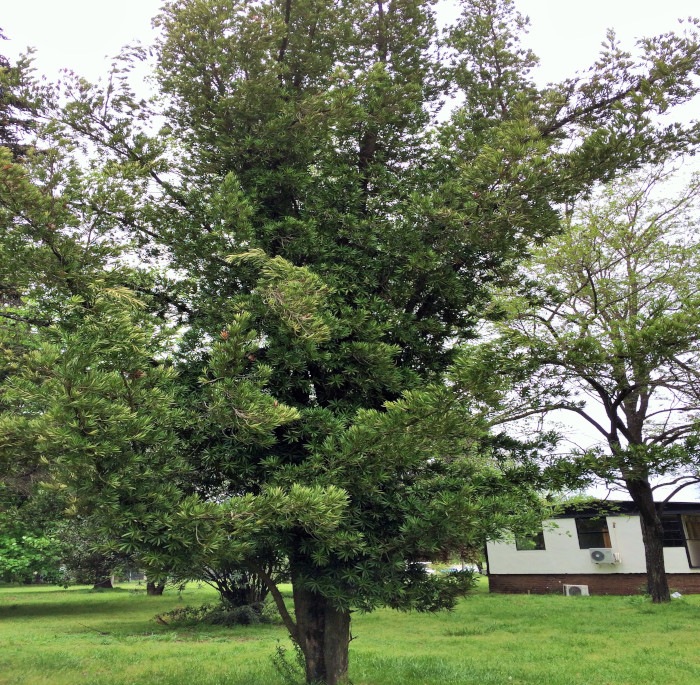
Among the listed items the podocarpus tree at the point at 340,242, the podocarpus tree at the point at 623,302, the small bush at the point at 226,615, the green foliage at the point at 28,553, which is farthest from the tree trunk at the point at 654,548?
the green foliage at the point at 28,553

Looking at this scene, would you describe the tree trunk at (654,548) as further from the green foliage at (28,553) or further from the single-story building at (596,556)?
the green foliage at (28,553)

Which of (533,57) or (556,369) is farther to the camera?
(556,369)

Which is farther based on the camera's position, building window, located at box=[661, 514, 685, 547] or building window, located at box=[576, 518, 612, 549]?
building window, located at box=[576, 518, 612, 549]

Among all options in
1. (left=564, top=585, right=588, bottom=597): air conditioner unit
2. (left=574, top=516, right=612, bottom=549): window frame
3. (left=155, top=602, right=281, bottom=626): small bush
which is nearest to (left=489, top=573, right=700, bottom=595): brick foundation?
(left=564, top=585, right=588, bottom=597): air conditioner unit

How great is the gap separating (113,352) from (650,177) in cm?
1681

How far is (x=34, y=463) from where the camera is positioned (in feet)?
19.5

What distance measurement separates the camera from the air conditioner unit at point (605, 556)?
73.4 feet

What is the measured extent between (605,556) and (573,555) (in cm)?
140

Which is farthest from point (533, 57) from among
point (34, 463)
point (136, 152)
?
point (34, 463)

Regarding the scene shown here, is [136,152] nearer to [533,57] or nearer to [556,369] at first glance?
[533,57]

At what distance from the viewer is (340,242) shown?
21.8ft

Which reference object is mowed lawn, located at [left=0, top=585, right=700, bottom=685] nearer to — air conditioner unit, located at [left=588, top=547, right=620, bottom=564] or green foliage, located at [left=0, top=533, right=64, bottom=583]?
green foliage, located at [left=0, top=533, right=64, bottom=583]

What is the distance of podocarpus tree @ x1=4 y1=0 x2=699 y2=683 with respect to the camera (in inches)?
193

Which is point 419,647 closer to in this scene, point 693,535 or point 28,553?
point 28,553
